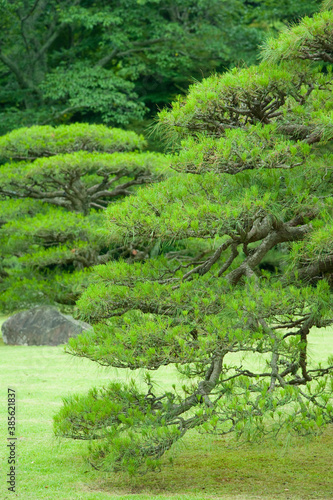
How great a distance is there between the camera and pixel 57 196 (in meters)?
8.59

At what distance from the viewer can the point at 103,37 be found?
13703 millimetres

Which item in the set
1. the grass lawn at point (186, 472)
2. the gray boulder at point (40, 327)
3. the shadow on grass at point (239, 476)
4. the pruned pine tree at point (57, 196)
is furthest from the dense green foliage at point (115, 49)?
the shadow on grass at point (239, 476)

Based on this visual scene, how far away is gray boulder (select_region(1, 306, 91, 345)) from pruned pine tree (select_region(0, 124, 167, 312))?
0.18 meters

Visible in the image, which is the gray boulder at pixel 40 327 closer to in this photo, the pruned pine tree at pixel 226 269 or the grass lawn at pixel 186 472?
the grass lawn at pixel 186 472

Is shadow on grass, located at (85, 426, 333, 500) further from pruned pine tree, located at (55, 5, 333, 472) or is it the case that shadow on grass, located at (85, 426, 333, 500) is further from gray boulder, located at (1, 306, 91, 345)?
gray boulder, located at (1, 306, 91, 345)

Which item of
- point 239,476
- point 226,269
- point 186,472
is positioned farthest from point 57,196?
point 239,476

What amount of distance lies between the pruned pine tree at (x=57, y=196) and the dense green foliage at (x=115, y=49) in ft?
16.9

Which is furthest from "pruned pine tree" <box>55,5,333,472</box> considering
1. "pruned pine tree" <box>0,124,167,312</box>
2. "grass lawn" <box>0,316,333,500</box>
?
"pruned pine tree" <box>0,124,167,312</box>

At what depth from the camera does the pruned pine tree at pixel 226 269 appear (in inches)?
106

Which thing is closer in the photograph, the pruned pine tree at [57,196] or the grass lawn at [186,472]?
the grass lawn at [186,472]

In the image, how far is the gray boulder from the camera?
774 centimetres

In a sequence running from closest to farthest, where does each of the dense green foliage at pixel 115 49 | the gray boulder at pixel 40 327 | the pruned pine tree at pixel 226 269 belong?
the pruned pine tree at pixel 226 269, the gray boulder at pixel 40 327, the dense green foliage at pixel 115 49

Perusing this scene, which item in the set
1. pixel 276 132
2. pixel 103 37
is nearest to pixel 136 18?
pixel 103 37

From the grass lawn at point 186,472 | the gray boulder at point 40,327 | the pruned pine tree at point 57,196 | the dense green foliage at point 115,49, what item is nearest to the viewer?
the grass lawn at point 186,472
